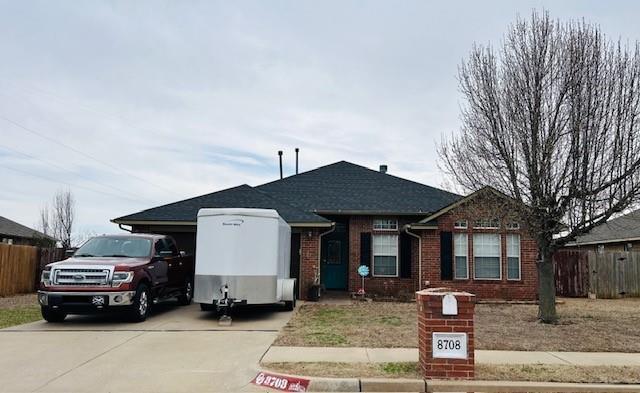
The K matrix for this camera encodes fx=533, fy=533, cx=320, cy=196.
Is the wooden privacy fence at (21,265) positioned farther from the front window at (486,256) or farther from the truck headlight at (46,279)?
the front window at (486,256)

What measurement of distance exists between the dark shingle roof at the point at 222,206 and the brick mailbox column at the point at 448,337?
928 cm

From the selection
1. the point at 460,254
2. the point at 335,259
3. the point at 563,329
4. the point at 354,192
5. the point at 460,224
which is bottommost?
the point at 563,329

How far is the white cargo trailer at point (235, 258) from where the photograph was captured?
11.6 meters

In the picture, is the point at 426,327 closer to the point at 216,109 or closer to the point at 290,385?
the point at 290,385

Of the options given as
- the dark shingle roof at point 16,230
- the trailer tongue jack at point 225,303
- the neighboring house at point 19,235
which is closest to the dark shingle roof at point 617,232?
the trailer tongue jack at point 225,303

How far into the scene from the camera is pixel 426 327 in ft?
21.9

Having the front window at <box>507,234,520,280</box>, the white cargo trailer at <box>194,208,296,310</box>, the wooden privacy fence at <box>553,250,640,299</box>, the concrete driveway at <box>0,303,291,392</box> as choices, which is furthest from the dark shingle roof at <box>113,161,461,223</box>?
the wooden privacy fence at <box>553,250,640,299</box>

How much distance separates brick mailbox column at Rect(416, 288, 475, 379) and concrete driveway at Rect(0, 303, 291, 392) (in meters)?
2.28

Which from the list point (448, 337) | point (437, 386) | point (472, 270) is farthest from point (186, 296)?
point (437, 386)

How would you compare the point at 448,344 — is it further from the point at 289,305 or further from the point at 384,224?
the point at 384,224

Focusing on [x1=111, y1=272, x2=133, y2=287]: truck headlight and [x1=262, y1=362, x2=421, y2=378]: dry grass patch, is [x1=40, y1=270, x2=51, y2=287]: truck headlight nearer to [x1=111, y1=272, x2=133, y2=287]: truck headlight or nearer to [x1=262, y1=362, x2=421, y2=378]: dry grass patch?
[x1=111, y1=272, x2=133, y2=287]: truck headlight

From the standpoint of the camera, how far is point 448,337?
261 inches

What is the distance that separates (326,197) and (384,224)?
239 centimetres

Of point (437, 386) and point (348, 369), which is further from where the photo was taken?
point (348, 369)
